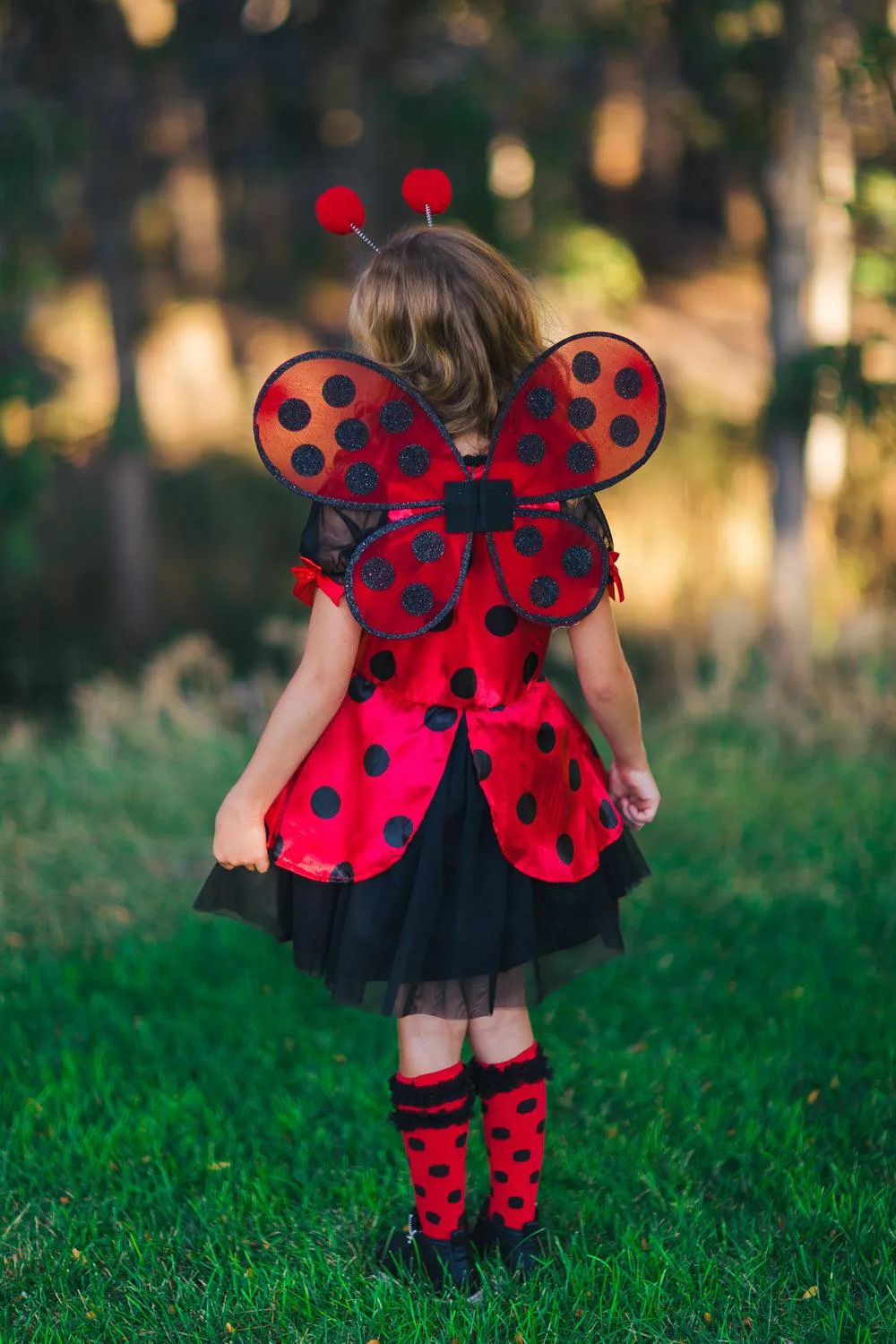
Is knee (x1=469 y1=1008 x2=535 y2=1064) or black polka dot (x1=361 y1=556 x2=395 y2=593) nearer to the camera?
black polka dot (x1=361 y1=556 x2=395 y2=593)

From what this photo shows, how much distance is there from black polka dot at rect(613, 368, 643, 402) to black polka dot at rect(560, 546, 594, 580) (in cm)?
25

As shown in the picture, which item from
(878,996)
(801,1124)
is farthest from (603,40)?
(801,1124)

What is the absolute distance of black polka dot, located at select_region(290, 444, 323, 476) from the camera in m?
1.92

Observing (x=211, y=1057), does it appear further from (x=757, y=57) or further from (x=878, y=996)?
(x=757, y=57)

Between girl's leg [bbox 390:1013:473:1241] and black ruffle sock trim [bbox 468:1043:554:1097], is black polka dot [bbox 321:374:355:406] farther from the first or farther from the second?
black ruffle sock trim [bbox 468:1043:554:1097]

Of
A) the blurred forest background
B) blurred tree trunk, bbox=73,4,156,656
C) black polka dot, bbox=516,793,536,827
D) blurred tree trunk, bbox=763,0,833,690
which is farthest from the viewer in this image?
blurred tree trunk, bbox=73,4,156,656

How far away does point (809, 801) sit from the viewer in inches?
168

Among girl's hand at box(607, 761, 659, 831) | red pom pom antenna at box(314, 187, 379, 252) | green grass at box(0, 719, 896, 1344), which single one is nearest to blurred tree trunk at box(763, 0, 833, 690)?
green grass at box(0, 719, 896, 1344)

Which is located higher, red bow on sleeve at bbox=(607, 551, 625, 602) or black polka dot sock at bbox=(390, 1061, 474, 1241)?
red bow on sleeve at bbox=(607, 551, 625, 602)

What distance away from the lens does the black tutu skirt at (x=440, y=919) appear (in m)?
1.96

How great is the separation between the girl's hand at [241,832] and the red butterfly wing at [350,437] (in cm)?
47

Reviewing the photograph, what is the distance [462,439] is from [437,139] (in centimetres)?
753

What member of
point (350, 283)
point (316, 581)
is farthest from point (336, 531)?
point (350, 283)

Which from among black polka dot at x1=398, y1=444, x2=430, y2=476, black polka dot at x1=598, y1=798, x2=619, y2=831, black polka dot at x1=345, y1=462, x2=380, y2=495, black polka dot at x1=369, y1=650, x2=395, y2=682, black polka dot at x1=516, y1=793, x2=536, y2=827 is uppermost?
black polka dot at x1=398, y1=444, x2=430, y2=476
